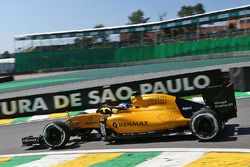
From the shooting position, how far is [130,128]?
28.3 ft

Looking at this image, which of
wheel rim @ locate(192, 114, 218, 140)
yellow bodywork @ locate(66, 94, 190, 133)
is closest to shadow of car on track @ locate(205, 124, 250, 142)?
wheel rim @ locate(192, 114, 218, 140)

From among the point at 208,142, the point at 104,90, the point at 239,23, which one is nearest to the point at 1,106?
the point at 104,90

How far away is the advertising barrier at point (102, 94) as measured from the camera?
48.2 ft

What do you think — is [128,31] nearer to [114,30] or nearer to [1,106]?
[114,30]

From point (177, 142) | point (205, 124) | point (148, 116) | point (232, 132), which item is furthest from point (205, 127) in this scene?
point (148, 116)

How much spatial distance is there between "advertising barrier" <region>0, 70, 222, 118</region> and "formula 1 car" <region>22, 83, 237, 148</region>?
5430 mm

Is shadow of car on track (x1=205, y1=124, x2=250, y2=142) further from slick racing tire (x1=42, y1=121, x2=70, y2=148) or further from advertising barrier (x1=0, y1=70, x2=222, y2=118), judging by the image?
advertising barrier (x1=0, y1=70, x2=222, y2=118)

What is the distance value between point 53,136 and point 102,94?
5.89 meters

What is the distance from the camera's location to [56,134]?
30.3 ft

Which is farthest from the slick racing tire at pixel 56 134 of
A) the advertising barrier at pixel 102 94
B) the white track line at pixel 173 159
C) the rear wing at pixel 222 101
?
the advertising barrier at pixel 102 94

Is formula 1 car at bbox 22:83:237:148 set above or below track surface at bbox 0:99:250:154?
above

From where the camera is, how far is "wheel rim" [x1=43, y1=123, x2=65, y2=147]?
30.1ft

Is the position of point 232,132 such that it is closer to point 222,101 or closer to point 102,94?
point 222,101

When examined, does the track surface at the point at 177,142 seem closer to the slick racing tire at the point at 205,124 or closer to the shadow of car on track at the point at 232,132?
the shadow of car on track at the point at 232,132
